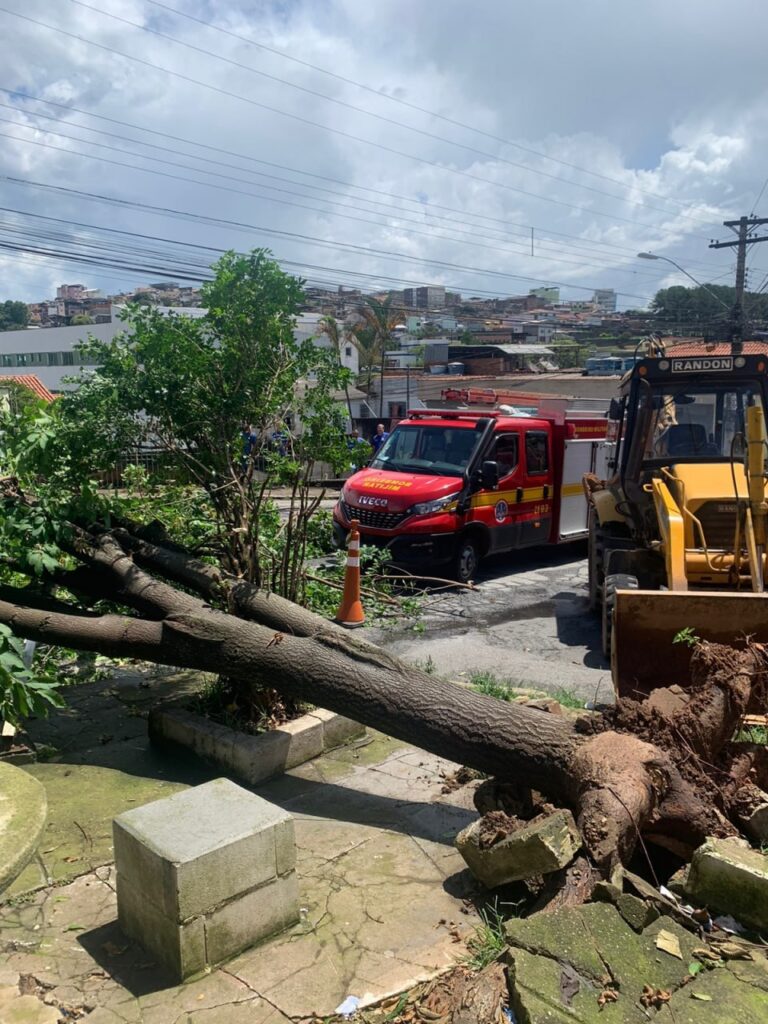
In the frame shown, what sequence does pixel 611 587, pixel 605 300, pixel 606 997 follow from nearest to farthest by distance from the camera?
pixel 606 997, pixel 611 587, pixel 605 300

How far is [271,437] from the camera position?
20.6 ft

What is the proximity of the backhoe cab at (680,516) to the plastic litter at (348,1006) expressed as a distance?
288 cm

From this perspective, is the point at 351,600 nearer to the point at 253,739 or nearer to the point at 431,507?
the point at 431,507

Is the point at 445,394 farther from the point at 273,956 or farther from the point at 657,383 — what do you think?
the point at 273,956

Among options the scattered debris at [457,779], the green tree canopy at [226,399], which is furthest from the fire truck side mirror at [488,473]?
the scattered debris at [457,779]

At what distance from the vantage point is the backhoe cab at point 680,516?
5387 mm

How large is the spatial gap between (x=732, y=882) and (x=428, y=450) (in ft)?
29.4

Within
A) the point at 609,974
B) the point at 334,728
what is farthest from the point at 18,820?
the point at 609,974

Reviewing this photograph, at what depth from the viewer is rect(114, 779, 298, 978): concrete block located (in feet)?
10.6

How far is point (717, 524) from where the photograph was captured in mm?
7133

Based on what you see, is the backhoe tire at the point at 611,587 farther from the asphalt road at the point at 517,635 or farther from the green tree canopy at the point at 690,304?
the green tree canopy at the point at 690,304

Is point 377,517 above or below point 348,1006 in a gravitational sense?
above

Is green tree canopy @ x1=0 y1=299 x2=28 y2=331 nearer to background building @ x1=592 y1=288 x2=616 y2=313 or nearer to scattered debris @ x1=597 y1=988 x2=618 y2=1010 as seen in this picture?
background building @ x1=592 y1=288 x2=616 y2=313

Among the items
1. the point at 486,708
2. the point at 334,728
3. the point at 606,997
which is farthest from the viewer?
the point at 334,728
